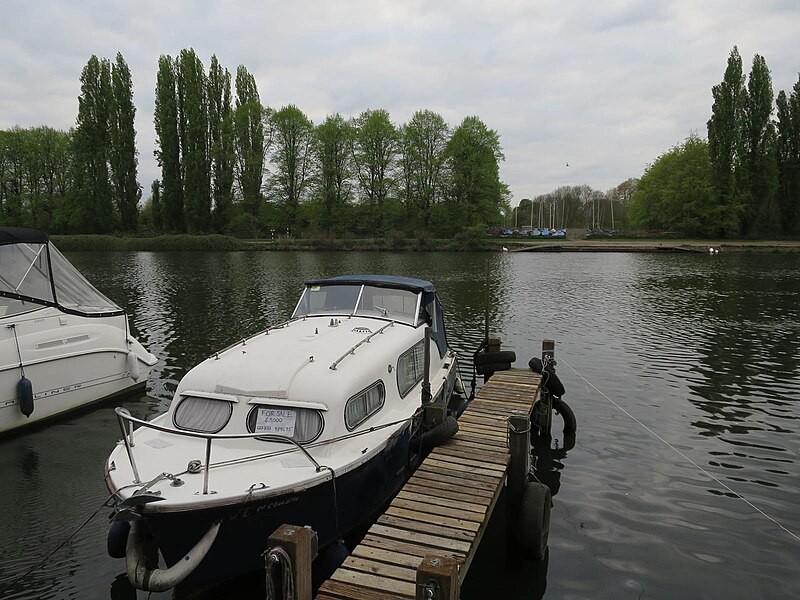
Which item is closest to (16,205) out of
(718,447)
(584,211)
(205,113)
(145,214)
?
(145,214)

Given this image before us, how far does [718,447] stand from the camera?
38.7 ft

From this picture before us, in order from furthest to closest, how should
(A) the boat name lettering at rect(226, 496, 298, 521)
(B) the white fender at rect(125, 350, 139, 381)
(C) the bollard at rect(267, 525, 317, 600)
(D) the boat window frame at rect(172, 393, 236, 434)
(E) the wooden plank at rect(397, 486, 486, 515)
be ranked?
1. (B) the white fender at rect(125, 350, 139, 381)
2. (D) the boat window frame at rect(172, 393, 236, 434)
3. (E) the wooden plank at rect(397, 486, 486, 515)
4. (A) the boat name lettering at rect(226, 496, 298, 521)
5. (C) the bollard at rect(267, 525, 317, 600)

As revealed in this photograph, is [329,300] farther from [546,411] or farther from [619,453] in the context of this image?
[619,453]

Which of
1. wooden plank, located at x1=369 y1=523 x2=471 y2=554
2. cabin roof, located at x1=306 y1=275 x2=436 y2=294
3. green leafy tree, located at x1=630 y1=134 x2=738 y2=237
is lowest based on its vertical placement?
wooden plank, located at x1=369 y1=523 x2=471 y2=554

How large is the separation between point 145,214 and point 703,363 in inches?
3603

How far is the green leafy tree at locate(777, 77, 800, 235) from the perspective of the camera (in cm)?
7669

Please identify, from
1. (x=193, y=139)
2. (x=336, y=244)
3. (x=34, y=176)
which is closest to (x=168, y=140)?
(x=193, y=139)

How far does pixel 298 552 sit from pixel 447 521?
7.54 ft

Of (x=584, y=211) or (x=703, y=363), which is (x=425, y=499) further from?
(x=584, y=211)

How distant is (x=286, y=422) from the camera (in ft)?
25.4

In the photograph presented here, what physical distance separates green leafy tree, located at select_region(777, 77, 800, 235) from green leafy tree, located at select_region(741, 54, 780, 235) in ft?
12.0

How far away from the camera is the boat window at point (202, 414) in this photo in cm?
795

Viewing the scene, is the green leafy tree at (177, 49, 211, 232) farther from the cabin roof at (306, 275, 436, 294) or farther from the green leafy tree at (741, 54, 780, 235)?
the green leafy tree at (741, 54, 780, 235)

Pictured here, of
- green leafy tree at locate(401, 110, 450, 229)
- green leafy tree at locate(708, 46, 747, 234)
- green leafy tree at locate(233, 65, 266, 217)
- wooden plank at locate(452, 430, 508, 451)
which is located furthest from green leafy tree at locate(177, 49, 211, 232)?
wooden plank at locate(452, 430, 508, 451)
